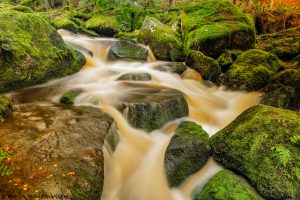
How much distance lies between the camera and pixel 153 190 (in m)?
4.66

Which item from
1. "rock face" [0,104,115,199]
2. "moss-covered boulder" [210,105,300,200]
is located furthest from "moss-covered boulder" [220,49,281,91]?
"rock face" [0,104,115,199]

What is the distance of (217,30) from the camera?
1055 cm

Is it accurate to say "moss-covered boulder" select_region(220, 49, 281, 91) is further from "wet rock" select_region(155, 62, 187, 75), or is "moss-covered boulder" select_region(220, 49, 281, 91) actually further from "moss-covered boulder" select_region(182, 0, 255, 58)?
"wet rock" select_region(155, 62, 187, 75)

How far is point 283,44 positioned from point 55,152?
1130cm

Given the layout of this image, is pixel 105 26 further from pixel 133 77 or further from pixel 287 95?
pixel 287 95

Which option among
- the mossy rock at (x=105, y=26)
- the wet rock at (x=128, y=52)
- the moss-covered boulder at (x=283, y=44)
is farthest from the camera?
the mossy rock at (x=105, y=26)

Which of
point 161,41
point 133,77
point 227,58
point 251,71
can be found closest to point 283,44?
point 227,58

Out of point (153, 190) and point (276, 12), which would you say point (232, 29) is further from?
point (153, 190)

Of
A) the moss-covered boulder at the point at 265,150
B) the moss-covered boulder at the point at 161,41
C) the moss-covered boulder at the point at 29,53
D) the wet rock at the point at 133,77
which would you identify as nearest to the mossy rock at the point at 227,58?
the moss-covered boulder at the point at 161,41

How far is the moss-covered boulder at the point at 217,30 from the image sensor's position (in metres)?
10.4

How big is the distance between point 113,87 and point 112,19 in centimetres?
986

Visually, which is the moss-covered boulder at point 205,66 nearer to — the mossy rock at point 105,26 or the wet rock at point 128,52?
the wet rock at point 128,52

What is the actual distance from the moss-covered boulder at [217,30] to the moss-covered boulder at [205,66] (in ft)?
2.66

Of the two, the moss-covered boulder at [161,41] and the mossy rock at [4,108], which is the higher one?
the mossy rock at [4,108]
